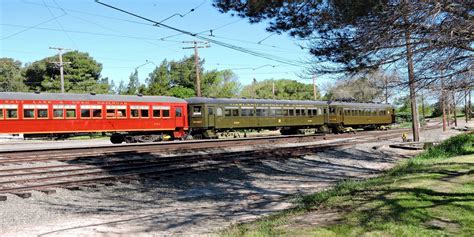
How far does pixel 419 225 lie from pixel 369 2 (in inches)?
134

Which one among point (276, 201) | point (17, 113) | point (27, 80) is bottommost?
point (276, 201)

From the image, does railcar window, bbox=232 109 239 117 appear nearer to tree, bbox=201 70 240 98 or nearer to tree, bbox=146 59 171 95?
tree, bbox=146 59 171 95

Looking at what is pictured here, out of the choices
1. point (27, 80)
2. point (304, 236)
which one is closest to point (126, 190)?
point (304, 236)

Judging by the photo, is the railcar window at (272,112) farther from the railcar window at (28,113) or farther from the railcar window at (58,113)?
the railcar window at (28,113)

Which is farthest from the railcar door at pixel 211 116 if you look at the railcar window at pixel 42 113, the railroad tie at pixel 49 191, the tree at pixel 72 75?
the tree at pixel 72 75

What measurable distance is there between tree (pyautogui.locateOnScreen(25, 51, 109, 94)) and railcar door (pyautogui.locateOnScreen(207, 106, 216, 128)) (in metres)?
31.8

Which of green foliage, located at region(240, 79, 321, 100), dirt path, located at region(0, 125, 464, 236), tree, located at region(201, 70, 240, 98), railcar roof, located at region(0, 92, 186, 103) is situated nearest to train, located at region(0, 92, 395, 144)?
railcar roof, located at region(0, 92, 186, 103)

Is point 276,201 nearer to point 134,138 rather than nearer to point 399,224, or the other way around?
point 399,224

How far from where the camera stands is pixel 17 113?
71.4 ft

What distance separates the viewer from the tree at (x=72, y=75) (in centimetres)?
5734

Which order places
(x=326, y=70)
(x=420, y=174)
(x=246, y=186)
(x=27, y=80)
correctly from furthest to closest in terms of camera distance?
(x=27, y=80)
(x=246, y=186)
(x=420, y=174)
(x=326, y=70)

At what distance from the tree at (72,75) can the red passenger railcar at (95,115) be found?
31.5m

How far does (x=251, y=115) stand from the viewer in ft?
103

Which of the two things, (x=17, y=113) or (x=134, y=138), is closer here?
(x=17, y=113)
